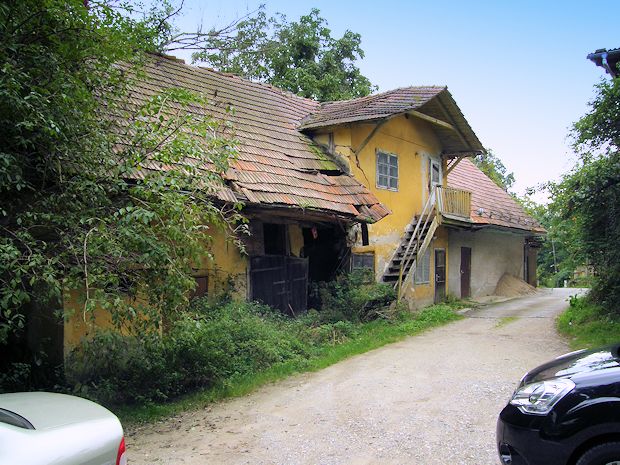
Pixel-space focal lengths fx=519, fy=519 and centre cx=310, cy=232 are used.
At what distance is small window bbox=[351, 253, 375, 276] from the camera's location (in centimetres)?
1285

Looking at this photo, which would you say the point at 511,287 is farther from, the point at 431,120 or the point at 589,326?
the point at 589,326

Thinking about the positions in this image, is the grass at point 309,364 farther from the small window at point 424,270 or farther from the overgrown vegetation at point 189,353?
the small window at point 424,270

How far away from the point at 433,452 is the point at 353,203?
7.49 metres

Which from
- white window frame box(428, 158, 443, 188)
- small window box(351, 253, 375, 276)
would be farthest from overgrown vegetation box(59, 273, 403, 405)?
white window frame box(428, 158, 443, 188)

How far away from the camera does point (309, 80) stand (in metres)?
21.5

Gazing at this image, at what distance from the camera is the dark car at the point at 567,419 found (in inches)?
127

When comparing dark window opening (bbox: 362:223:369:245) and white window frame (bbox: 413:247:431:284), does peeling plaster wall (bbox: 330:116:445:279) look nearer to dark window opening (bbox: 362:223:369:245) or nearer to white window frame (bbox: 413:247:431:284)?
dark window opening (bbox: 362:223:369:245)

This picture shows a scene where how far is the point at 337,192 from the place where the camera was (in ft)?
39.1

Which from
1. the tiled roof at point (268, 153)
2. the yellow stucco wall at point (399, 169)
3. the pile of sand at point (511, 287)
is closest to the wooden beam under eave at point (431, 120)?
the yellow stucco wall at point (399, 169)

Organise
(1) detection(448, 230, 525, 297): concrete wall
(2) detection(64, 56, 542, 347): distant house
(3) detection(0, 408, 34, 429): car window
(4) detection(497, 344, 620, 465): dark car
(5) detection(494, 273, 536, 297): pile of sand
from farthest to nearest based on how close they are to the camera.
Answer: (5) detection(494, 273, 536, 297): pile of sand → (1) detection(448, 230, 525, 297): concrete wall → (2) detection(64, 56, 542, 347): distant house → (4) detection(497, 344, 620, 465): dark car → (3) detection(0, 408, 34, 429): car window

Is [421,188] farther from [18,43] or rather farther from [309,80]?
[18,43]

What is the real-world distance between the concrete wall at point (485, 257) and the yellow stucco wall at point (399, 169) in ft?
3.18

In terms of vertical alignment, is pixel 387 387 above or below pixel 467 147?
below

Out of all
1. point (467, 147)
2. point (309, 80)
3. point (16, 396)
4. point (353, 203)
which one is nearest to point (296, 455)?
point (16, 396)
